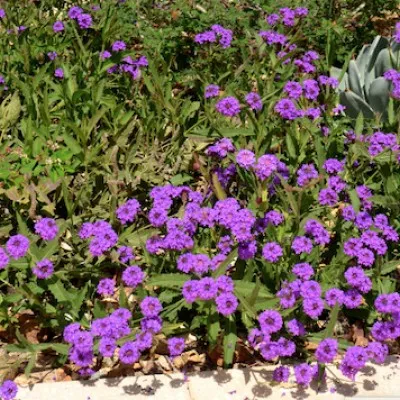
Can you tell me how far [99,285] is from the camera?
2.90m

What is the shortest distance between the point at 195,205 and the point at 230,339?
60cm

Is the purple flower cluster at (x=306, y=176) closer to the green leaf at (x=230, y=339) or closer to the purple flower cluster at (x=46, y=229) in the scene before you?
the green leaf at (x=230, y=339)

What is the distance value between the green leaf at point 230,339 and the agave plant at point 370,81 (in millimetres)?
1580

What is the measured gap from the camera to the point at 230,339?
108 inches

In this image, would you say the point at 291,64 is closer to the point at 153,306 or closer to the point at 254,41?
the point at 254,41

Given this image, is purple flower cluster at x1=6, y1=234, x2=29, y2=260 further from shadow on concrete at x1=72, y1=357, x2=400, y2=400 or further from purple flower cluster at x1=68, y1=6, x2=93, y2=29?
purple flower cluster at x1=68, y1=6, x2=93, y2=29

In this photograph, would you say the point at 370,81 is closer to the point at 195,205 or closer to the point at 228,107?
the point at 228,107

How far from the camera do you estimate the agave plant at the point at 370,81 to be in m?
3.83

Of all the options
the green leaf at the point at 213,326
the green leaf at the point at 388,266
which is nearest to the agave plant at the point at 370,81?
the green leaf at the point at 388,266

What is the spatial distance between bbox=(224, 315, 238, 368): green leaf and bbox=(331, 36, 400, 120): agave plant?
62.2 inches

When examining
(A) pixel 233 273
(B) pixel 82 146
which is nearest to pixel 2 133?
(B) pixel 82 146

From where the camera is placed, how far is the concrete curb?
268 centimetres

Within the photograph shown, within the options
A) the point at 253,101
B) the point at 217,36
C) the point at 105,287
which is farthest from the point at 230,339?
the point at 217,36

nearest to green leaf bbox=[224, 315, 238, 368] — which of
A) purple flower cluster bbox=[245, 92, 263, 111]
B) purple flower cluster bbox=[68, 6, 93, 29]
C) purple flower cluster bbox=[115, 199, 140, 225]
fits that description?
purple flower cluster bbox=[115, 199, 140, 225]
